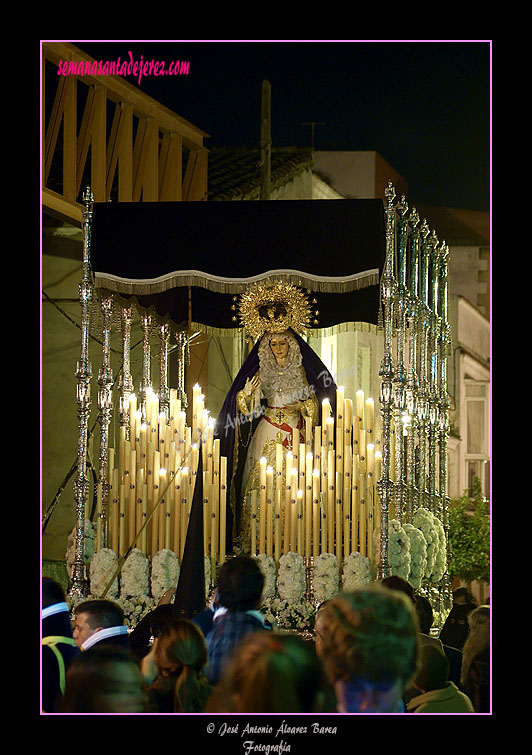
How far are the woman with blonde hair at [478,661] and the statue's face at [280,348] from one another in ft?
17.9

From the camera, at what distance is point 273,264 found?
10.1m

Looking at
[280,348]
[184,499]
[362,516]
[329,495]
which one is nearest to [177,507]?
[184,499]

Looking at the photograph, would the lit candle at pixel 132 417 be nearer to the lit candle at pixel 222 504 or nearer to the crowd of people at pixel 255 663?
the lit candle at pixel 222 504

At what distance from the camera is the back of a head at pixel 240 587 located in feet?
21.1

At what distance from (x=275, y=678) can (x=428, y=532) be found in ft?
21.8

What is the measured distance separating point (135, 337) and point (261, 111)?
3.50 meters

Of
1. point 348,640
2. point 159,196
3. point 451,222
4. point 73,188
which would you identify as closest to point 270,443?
point 73,188

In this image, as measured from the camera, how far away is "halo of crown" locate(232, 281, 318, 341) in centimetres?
1217

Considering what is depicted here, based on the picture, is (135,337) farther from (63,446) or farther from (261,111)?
(261,111)

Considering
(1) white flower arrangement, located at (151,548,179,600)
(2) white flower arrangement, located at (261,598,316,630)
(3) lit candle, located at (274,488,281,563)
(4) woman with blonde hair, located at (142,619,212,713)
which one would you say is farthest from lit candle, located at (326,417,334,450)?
(4) woman with blonde hair, located at (142,619,212,713)

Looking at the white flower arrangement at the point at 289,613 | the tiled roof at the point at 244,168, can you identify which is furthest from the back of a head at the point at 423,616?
the tiled roof at the point at 244,168

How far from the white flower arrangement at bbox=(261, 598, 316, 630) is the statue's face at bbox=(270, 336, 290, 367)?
9.45ft

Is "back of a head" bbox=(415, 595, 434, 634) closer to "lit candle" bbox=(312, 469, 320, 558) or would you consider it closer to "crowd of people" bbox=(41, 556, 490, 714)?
"crowd of people" bbox=(41, 556, 490, 714)

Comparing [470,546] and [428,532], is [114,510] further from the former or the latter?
[470,546]
